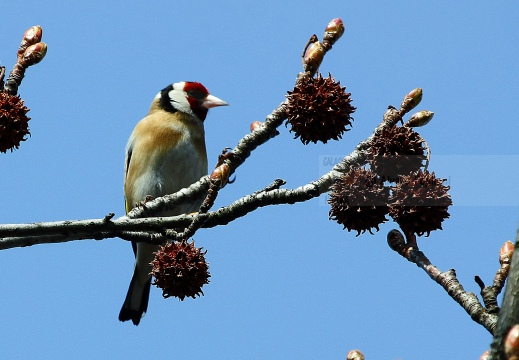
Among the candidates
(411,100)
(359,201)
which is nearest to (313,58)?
(411,100)

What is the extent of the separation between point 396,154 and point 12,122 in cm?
149

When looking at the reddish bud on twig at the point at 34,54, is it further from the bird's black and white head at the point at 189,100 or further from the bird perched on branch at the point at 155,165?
the bird's black and white head at the point at 189,100

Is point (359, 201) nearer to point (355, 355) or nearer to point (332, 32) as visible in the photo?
point (355, 355)

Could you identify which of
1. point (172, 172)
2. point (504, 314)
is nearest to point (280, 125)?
point (504, 314)

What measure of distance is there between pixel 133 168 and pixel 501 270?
377 centimetres

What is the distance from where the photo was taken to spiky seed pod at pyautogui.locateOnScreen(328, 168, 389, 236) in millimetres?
2715

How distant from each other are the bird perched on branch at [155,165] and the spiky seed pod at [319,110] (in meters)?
2.78

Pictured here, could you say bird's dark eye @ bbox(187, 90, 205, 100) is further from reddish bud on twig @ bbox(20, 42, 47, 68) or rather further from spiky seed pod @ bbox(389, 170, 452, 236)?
spiky seed pod @ bbox(389, 170, 452, 236)

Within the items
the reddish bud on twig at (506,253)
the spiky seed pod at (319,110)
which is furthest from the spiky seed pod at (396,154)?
the reddish bud on twig at (506,253)

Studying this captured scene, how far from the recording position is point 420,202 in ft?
8.56

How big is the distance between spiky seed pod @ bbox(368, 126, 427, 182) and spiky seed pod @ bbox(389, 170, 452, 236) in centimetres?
9

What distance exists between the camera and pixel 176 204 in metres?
3.70

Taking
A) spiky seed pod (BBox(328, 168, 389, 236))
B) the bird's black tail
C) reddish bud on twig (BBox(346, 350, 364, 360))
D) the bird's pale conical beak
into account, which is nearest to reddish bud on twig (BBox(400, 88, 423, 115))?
spiky seed pod (BBox(328, 168, 389, 236))

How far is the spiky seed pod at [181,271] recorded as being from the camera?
2916mm
